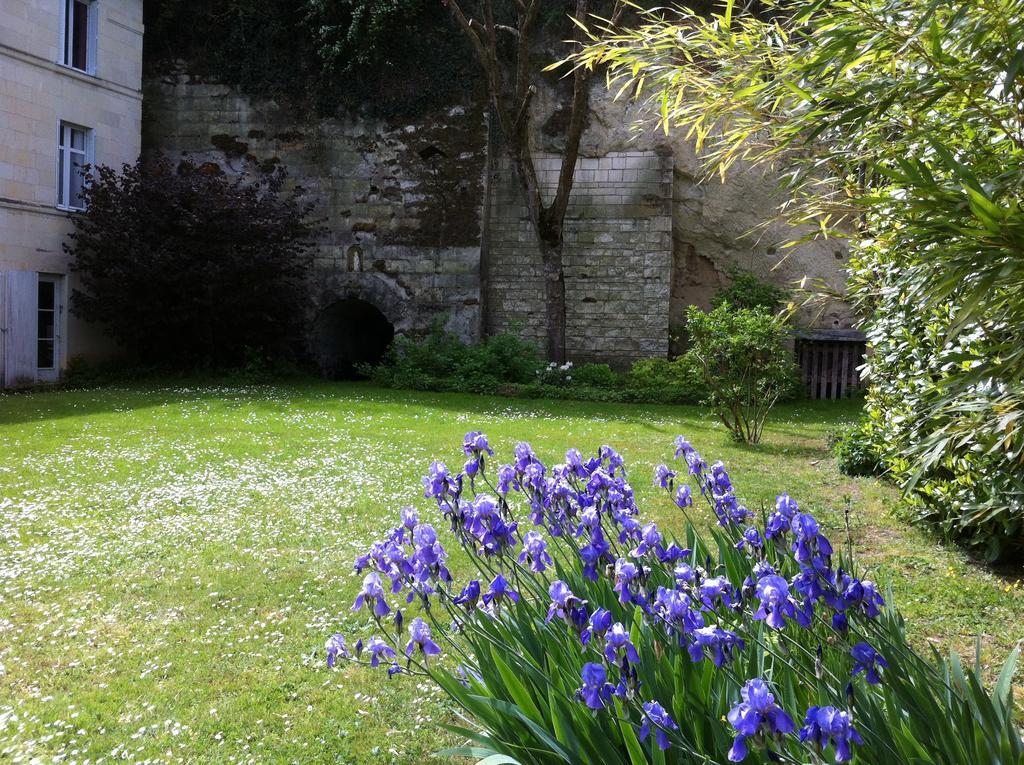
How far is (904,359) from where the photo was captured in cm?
555

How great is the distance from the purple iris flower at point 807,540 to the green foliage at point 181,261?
13.0 m

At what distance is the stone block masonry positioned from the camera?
15.5m

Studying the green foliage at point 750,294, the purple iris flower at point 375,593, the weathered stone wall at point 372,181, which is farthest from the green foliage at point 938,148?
the weathered stone wall at point 372,181

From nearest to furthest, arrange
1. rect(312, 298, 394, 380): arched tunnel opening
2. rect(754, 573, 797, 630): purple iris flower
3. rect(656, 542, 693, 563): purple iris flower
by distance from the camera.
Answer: rect(754, 573, 797, 630): purple iris flower
rect(656, 542, 693, 563): purple iris flower
rect(312, 298, 394, 380): arched tunnel opening

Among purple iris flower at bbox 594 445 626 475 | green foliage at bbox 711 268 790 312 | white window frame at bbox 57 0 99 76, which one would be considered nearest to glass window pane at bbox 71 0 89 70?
white window frame at bbox 57 0 99 76

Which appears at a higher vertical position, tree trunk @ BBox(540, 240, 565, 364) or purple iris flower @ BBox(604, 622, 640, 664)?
tree trunk @ BBox(540, 240, 565, 364)

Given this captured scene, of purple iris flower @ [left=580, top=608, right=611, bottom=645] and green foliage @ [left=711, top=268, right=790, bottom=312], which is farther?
green foliage @ [left=711, top=268, right=790, bottom=312]

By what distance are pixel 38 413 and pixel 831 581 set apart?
10.3 meters

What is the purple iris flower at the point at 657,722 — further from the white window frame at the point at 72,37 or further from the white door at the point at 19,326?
the white window frame at the point at 72,37

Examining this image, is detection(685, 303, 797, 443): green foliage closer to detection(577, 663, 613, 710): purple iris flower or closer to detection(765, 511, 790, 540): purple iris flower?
detection(765, 511, 790, 540): purple iris flower

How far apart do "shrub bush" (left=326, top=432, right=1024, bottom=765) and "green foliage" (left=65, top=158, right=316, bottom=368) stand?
40.3 feet

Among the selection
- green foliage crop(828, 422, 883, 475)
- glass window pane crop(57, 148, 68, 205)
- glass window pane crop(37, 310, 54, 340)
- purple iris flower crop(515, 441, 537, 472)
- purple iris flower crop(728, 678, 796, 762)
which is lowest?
green foliage crop(828, 422, 883, 475)

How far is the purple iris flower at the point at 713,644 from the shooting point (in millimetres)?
1652

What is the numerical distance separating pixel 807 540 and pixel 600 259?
556 inches
